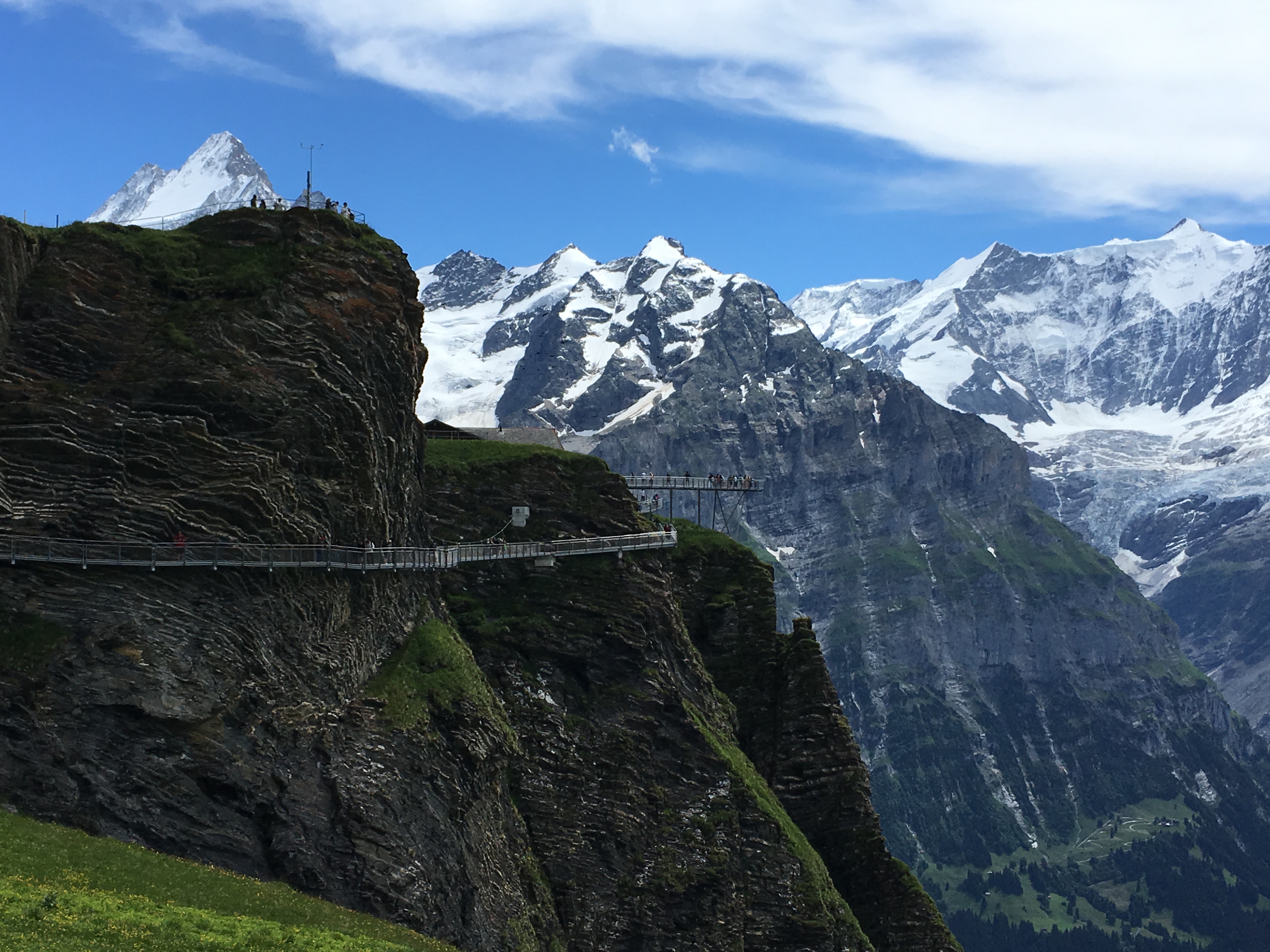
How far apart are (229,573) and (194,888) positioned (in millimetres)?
18138

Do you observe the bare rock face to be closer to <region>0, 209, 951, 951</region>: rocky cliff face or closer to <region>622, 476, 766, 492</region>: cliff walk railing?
<region>0, 209, 951, 951</region>: rocky cliff face

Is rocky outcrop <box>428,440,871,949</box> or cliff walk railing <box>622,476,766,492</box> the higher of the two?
cliff walk railing <box>622,476,766,492</box>

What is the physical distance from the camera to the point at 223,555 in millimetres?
79500

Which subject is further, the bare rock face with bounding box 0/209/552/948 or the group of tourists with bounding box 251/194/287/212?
the group of tourists with bounding box 251/194/287/212

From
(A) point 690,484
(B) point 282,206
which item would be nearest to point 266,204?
(B) point 282,206

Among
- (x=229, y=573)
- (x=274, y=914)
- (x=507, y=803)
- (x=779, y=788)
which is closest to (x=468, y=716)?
(x=507, y=803)

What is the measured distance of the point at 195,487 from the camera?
80125 millimetres

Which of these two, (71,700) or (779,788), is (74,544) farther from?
(779,788)

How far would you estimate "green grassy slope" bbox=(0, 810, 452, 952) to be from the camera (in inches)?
2144

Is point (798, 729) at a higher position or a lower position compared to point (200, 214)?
lower

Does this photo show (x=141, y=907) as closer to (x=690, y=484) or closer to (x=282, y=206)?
(x=282, y=206)

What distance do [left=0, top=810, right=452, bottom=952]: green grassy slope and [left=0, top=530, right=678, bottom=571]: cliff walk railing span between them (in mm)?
13306

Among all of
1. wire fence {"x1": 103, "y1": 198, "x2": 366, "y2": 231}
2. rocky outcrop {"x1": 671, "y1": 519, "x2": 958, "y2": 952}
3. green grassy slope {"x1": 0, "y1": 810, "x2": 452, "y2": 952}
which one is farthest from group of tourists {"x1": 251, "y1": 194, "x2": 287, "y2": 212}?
rocky outcrop {"x1": 671, "y1": 519, "x2": 958, "y2": 952}

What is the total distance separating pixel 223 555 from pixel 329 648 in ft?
29.3
